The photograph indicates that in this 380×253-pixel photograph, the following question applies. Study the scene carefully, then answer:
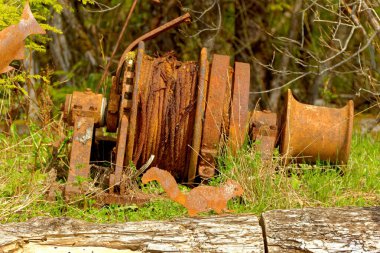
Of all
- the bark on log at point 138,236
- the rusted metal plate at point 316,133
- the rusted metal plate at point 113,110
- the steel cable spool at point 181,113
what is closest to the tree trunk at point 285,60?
the rusted metal plate at point 316,133

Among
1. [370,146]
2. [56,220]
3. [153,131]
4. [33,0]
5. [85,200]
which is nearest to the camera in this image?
[56,220]

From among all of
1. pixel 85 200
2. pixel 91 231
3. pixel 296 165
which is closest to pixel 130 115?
pixel 85 200

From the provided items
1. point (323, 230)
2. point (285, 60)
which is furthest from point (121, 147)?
point (285, 60)

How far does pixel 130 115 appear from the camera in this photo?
6066 millimetres

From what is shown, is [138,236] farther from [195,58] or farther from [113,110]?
[195,58]

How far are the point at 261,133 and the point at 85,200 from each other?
1366 mm

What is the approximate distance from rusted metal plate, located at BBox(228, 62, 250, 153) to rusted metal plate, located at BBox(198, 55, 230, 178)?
79 mm

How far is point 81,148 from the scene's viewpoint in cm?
615

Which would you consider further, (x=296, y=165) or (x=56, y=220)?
(x=296, y=165)

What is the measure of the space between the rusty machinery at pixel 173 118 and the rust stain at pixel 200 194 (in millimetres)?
558

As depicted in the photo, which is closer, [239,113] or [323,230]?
[323,230]

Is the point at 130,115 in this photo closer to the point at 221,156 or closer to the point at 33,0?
the point at 221,156

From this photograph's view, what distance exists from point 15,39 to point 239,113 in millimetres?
1623

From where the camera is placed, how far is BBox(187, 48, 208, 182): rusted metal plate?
237 inches
